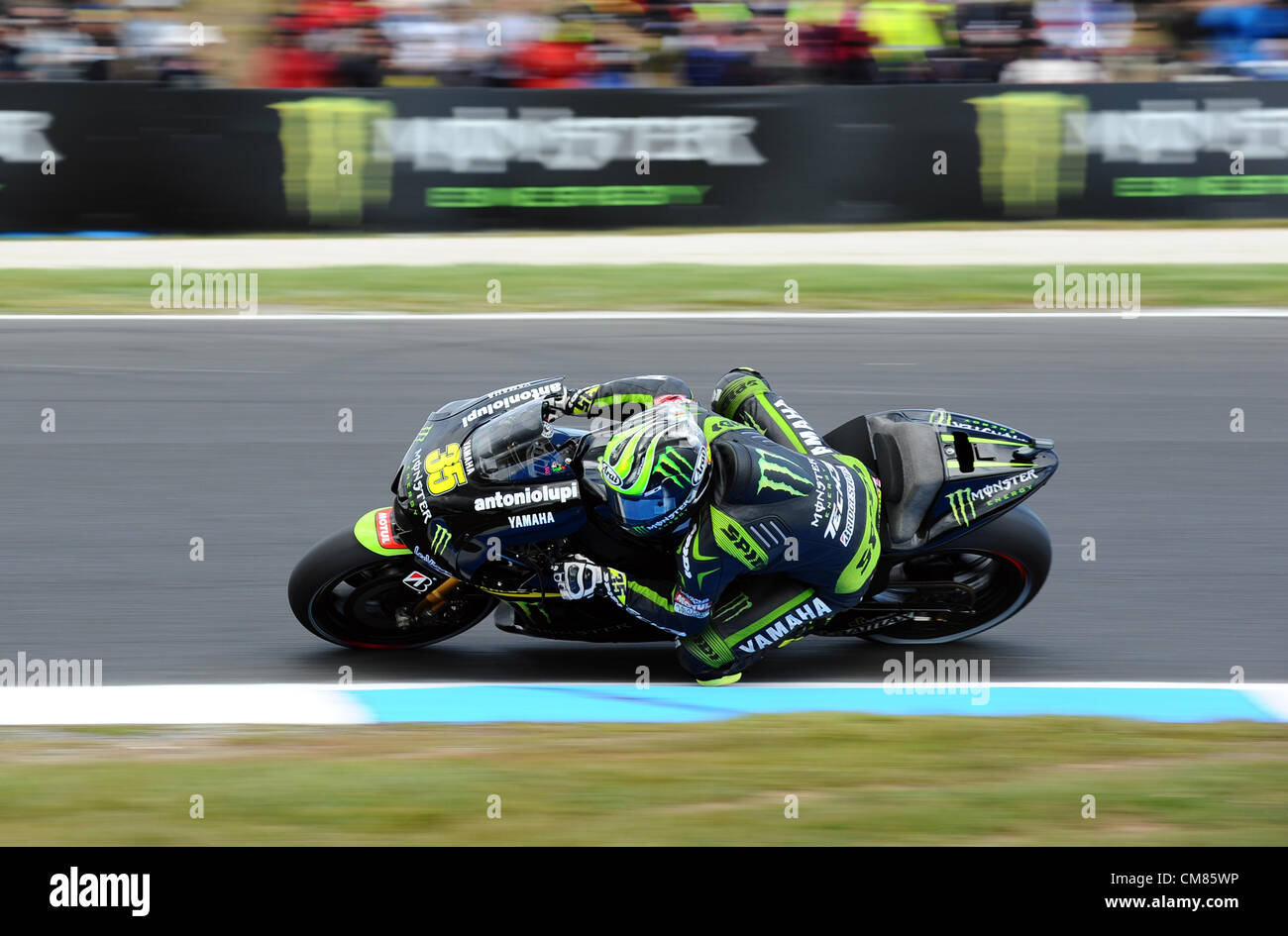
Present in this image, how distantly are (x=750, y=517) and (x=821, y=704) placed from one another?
0.87 m

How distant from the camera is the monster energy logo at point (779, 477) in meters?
4.77

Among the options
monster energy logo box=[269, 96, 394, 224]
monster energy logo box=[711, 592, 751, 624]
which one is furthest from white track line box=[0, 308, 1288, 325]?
monster energy logo box=[711, 592, 751, 624]

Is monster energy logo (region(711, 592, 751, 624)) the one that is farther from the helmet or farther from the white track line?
the white track line

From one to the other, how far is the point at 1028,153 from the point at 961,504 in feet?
26.8

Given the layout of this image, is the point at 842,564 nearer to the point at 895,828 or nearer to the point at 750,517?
the point at 750,517

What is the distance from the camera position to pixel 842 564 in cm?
495

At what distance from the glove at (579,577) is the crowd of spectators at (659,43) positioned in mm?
8673

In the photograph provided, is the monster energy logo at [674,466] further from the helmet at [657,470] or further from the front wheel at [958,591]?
the front wheel at [958,591]

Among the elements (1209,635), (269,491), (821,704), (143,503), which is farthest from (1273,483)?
(143,503)

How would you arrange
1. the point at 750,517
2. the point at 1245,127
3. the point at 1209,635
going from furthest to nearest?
the point at 1245,127, the point at 1209,635, the point at 750,517

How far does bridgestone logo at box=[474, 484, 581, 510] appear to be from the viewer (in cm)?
473

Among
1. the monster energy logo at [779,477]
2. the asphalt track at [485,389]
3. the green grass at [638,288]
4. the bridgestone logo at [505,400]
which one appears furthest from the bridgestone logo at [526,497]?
the green grass at [638,288]

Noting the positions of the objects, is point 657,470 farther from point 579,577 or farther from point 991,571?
point 991,571

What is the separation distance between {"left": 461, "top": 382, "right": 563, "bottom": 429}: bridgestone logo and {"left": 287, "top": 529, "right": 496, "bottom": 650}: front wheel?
0.57m
